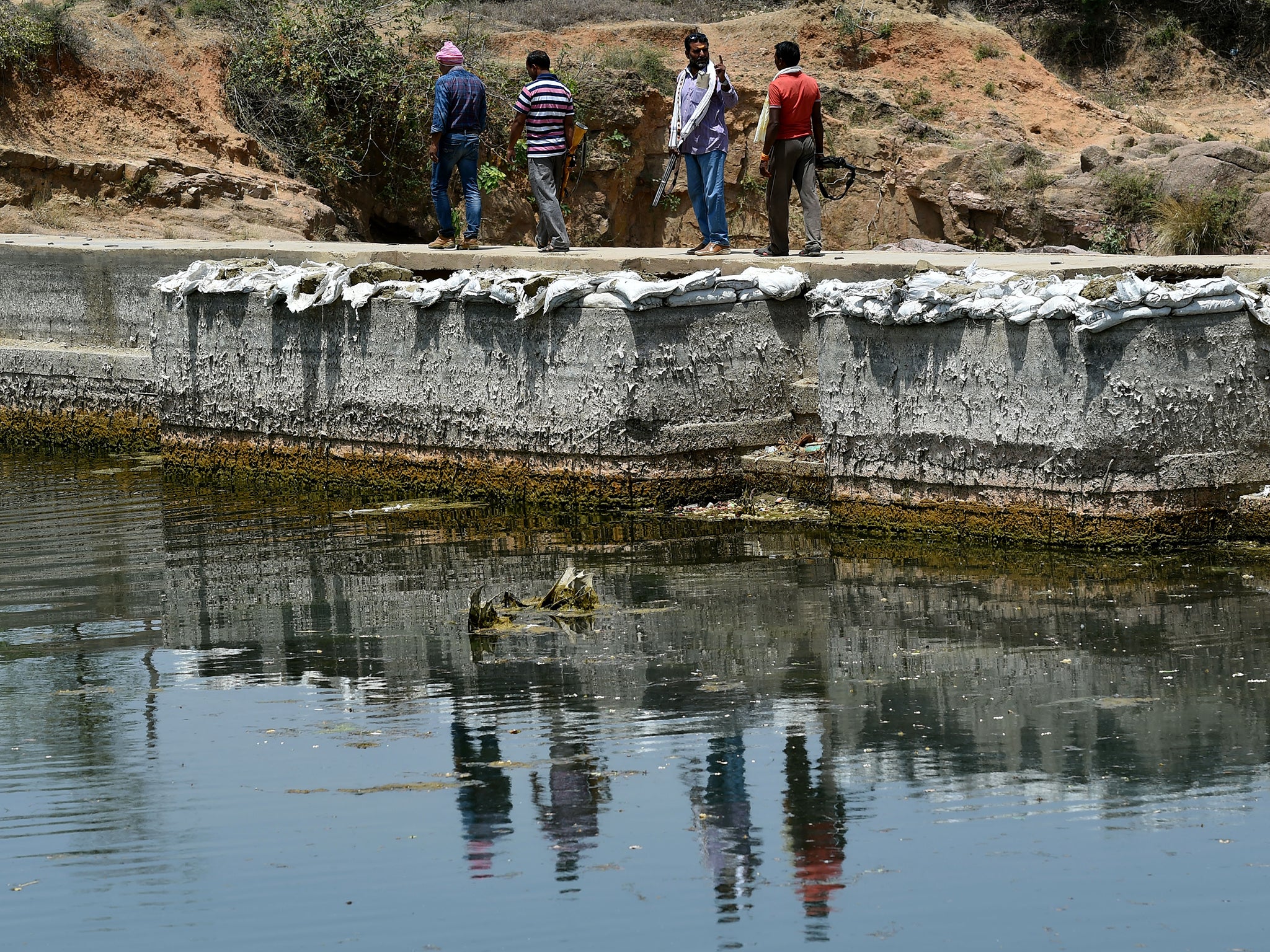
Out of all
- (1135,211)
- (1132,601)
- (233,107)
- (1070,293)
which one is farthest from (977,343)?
(233,107)

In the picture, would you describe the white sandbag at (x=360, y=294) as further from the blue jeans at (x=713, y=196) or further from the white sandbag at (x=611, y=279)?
the blue jeans at (x=713, y=196)

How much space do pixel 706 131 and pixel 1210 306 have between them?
463cm

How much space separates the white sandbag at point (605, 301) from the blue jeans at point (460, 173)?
2501 millimetres

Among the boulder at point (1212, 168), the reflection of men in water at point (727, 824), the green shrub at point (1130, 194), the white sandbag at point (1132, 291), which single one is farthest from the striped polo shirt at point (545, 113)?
the green shrub at point (1130, 194)

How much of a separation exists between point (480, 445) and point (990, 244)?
12.7 metres

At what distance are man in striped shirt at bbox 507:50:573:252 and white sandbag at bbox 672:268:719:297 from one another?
2278 mm

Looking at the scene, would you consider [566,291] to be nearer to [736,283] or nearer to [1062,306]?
[736,283]

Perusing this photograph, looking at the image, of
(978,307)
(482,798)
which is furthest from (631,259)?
(482,798)

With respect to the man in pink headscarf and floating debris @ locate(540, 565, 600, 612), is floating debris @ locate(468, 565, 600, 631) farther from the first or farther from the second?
the man in pink headscarf

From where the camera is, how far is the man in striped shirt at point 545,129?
12.9 meters

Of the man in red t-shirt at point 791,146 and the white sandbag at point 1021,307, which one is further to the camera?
the man in red t-shirt at point 791,146

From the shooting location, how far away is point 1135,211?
21438 mm

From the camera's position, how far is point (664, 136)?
2494cm

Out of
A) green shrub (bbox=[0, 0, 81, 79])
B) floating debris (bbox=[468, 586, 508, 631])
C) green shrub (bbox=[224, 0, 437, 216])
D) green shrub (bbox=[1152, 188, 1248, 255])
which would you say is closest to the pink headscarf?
floating debris (bbox=[468, 586, 508, 631])
